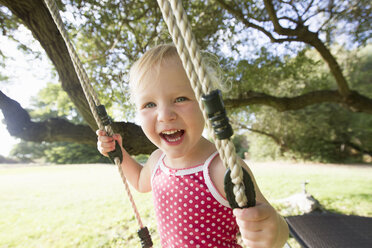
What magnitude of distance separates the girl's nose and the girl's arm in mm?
575

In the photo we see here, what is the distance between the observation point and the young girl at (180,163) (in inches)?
43.4

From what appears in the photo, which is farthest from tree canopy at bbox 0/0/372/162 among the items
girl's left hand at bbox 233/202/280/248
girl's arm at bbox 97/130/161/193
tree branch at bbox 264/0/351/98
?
girl's left hand at bbox 233/202/280/248

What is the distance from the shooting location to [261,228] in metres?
0.79

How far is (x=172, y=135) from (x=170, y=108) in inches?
6.5

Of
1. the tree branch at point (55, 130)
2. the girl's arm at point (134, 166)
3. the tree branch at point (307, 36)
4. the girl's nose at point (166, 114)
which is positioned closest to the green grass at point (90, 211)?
the tree branch at point (55, 130)

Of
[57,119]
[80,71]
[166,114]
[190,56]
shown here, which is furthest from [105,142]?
[57,119]

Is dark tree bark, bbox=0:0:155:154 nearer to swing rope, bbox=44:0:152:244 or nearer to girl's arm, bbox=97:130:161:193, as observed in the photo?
girl's arm, bbox=97:130:161:193

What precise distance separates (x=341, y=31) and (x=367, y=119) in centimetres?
1125

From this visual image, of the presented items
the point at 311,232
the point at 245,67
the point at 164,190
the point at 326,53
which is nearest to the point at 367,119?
the point at 326,53

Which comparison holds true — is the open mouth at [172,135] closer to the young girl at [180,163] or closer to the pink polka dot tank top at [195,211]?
the young girl at [180,163]

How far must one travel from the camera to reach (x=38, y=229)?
5125mm

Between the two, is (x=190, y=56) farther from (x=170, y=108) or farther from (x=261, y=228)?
(x=261, y=228)

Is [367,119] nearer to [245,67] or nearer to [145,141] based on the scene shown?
[245,67]

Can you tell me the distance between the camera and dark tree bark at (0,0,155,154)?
2.23 m
